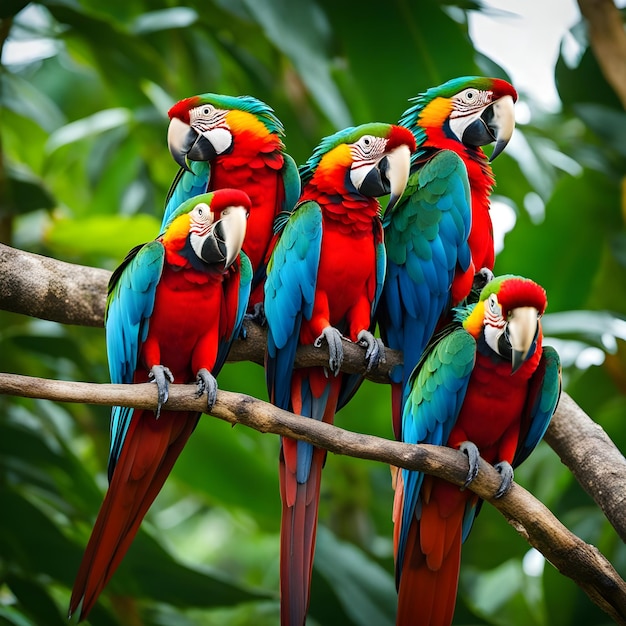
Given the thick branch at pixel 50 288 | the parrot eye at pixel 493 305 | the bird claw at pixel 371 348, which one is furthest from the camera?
the thick branch at pixel 50 288

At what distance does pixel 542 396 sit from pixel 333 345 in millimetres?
397

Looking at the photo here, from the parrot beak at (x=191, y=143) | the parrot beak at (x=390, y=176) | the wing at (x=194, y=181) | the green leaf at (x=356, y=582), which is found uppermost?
the parrot beak at (x=191, y=143)

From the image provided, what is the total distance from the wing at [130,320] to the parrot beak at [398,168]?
1.42 feet

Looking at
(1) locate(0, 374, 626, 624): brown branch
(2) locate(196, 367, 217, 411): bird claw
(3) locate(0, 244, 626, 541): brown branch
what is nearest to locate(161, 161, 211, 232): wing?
(3) locate(0, 244, 626, 541): brown branch

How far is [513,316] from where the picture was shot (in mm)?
1422

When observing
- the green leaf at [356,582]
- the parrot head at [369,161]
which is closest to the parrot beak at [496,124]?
the parrot head at [369,161]

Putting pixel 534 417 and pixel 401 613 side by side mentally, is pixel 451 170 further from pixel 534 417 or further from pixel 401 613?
pixel 401 613

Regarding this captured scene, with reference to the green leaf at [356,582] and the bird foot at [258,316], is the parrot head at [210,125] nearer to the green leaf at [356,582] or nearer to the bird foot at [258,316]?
the bird foot at [258,316]

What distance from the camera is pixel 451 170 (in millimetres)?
1651

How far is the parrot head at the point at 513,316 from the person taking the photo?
1.40 meters

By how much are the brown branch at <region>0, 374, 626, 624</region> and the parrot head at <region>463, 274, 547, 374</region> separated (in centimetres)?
21

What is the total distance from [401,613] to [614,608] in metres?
0.37

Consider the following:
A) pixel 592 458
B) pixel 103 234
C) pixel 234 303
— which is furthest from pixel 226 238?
pixel 103 234

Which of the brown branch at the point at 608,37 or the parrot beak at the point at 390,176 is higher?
the parrot beak at the point at 390,176
